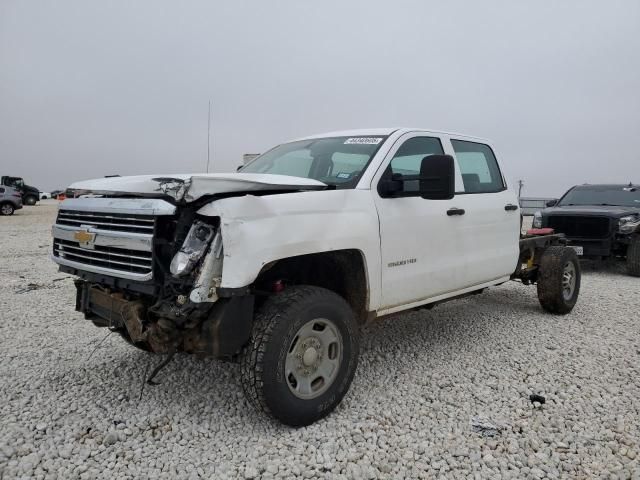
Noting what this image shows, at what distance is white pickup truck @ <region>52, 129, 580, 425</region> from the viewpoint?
2648 mm

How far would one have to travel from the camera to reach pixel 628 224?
28.8ft

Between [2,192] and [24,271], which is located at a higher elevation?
[2,192]

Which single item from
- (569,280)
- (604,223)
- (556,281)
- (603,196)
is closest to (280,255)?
(556,281)

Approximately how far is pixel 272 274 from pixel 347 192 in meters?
0.74

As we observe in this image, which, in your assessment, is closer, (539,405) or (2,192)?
(539,405)

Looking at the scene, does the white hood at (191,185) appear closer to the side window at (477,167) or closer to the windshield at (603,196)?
the side window at (477,167)

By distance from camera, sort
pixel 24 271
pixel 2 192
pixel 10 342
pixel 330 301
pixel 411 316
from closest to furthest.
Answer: pixel 330 301 → pixel 10 342 → pixel 411 316 → pixel 24 271 → pixel 2 192

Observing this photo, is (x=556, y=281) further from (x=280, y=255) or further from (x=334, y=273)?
(x=280, y=255)

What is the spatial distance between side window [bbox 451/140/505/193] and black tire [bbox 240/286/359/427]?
204 cm

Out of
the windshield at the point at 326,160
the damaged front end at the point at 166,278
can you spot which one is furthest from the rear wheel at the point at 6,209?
the damaged front end at the point at 166,278

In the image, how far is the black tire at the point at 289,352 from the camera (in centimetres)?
272

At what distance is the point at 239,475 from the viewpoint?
2.49m

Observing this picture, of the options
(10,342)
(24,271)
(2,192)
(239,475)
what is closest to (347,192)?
(239,475)

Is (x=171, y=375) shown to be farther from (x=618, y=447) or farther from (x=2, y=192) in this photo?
(x=2, y=192)
